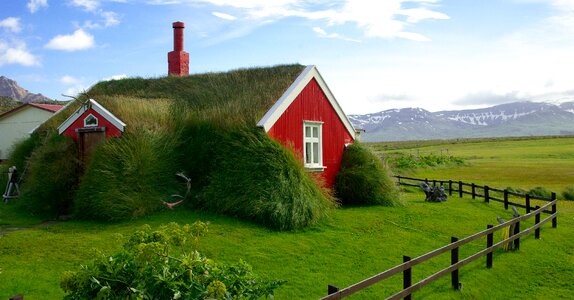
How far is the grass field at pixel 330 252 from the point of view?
927 cm

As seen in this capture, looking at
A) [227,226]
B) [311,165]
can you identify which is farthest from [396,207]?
[227,226]

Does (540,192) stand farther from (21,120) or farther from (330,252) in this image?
(21,120)

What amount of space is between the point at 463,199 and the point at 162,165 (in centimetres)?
1559

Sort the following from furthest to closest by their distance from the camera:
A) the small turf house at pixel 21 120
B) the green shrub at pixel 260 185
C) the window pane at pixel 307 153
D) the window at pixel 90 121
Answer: the small turf house at pixel 21 120 → the window pane at pixel 307 153 → the window at pixel 90 121 → the green shrub at pixel 260 185

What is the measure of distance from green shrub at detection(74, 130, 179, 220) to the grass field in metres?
0.54

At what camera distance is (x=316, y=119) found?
19125 millimetres

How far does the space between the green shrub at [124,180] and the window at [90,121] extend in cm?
185

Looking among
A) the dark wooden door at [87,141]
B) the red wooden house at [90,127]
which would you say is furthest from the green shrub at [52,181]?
the red wooden house at [90,127]

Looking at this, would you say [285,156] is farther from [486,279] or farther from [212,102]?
[486,279]

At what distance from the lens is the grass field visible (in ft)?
30.4

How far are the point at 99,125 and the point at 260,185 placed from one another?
6112 mm

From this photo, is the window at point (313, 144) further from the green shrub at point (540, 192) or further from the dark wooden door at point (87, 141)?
the green shrub at point (540, 192)

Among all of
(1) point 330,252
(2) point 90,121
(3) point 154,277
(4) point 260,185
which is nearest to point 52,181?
(2) point 90,121

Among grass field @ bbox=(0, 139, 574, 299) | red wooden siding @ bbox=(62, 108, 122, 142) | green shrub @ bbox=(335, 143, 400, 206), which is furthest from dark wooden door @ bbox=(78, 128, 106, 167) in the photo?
green shrub @ bbox=(335, 143, 400, 206)
